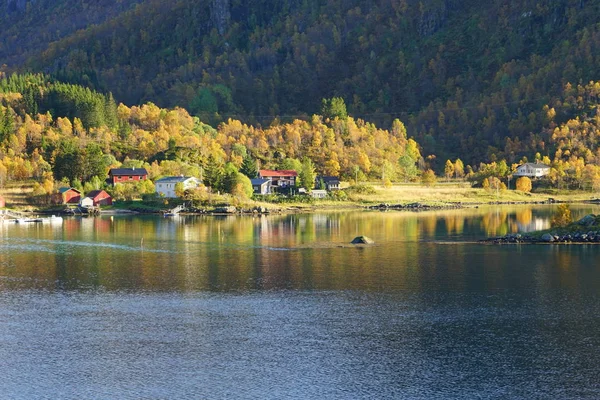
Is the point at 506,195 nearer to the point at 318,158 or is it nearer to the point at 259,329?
the point at 318,158

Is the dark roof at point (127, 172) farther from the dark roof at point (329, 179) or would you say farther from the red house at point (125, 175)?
the dark roof at point (329, 179)

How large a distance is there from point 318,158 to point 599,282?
12956 centimetres

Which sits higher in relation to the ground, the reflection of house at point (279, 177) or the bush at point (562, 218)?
the reflection of house at point (279, 177)

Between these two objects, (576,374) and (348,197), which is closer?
(576,374)

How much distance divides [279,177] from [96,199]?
36886mm

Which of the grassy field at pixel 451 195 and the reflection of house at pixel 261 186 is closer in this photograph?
the reflection of house at pixel 261 186

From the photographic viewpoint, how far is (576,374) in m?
41.5

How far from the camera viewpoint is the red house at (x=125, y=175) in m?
150

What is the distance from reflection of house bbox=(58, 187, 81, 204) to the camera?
142 m

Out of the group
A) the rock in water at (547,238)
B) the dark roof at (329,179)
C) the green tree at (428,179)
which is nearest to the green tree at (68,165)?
the dark roof at (329,179)

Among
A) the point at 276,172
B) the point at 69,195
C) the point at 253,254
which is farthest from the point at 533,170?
the point at 253,254

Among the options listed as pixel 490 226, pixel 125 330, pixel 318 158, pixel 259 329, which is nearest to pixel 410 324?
pixel 259 329

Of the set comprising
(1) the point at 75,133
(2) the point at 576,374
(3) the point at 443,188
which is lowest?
(2) the point at 576,374

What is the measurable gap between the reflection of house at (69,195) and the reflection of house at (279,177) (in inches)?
1393
